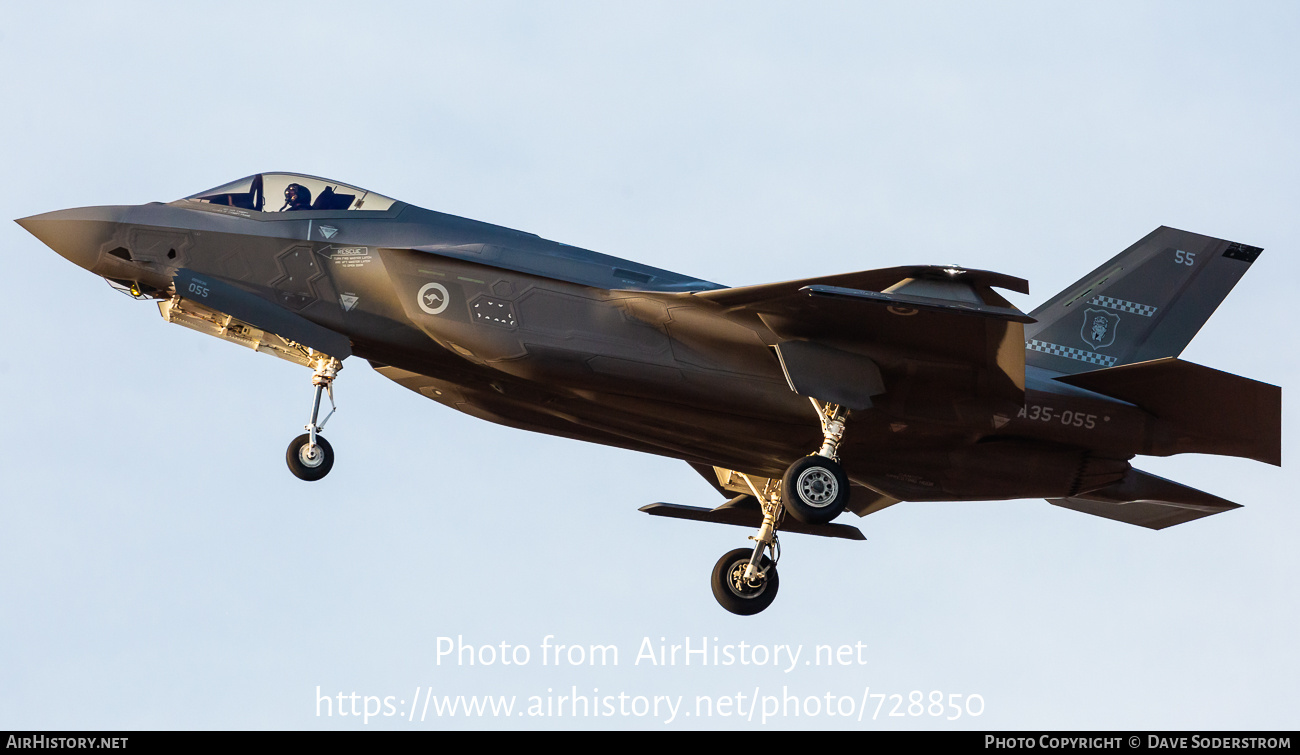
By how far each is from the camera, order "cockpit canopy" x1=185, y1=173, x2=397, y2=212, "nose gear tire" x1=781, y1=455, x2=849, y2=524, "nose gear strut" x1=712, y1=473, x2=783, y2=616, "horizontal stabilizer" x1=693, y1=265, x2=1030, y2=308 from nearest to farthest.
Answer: "horizontal stabilizer" x1=693, y1=265, x2=1030, y2=308 → "nose gear tire" x1=781, y1=455, x2=849, y2=524 → "cockpit canopy" x1=185, y1=173, x2=397, y2=212 → "nose gear strut" x1=712, y1=473, x2=783, y2=616

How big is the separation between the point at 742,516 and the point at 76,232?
10.4m

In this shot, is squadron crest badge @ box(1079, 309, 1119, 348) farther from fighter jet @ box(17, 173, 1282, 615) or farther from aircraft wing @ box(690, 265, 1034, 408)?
aircraft wing @ box(690, 265, 1034, 408)

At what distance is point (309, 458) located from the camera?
719 inches

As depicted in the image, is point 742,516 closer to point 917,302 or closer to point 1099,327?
point 1099,327

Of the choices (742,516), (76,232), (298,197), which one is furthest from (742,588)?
(76,232)

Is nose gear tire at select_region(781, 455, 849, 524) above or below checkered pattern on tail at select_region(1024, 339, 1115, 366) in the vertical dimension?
below

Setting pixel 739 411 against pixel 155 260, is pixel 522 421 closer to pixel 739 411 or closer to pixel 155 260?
pixel 739 411

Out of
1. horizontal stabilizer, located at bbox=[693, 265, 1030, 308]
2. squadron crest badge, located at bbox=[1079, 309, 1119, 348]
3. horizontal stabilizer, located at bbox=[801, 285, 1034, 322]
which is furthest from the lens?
squadron crest badge, located at bbox=[1079, 309, 1119, 348]

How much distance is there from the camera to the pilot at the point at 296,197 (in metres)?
18.8

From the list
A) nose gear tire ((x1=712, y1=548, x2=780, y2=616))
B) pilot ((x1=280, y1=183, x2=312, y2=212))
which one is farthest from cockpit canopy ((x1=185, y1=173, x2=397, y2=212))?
nose gear tire ((x1=712, y1=548, x2=780, y2=616))

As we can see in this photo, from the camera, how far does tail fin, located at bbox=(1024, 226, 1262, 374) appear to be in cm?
1961

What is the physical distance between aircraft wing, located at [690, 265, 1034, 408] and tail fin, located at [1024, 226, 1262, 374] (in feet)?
7.14

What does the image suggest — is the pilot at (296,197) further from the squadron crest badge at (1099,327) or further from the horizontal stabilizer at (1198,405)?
the squadron crest badge at (1099,327)

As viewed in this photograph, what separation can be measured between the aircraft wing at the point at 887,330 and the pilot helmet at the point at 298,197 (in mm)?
5369
